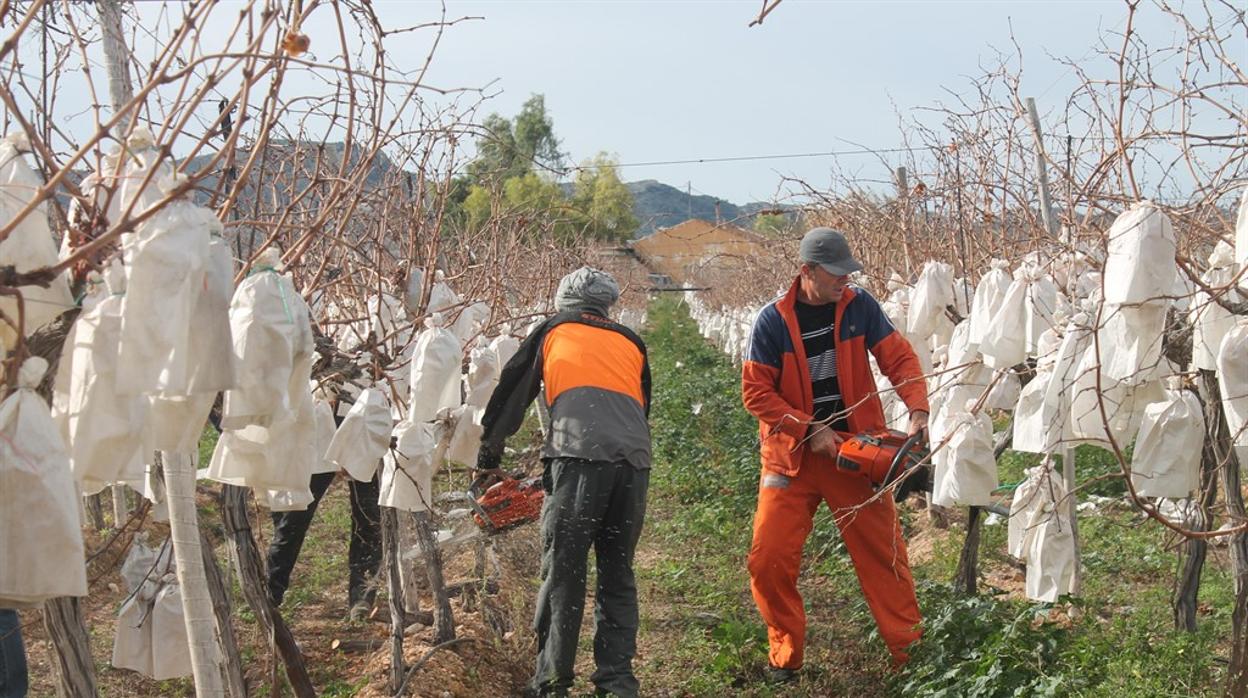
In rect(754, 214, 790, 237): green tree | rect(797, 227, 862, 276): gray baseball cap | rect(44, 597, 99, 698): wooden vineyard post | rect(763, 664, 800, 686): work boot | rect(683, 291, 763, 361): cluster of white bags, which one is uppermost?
rect(754, 214, 790, 237): green tree

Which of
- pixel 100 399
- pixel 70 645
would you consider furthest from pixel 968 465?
pixel 100 399

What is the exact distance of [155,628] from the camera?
414 centimetres

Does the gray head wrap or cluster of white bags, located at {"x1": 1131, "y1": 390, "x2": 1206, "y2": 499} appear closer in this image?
cluster of white bags, located at {"x1": 1131, "y1": 390, "x2": 1206, "y2": 499}

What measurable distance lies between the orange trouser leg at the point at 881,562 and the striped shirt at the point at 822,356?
0.31 m

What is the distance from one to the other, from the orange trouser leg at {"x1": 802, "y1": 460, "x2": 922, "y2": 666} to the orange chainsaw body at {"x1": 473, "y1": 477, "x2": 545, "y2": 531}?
2.68 metres

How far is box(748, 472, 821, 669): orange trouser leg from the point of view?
4.93 meters

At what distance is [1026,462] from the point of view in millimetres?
10078

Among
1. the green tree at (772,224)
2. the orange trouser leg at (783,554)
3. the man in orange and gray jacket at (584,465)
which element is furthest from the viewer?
the green tree at (772,224)

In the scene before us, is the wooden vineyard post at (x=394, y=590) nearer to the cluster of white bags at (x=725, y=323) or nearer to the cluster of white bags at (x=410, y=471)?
the cluster of white bags at (x=410, y=471)

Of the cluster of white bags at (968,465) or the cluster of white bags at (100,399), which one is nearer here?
the cluster of white bags at (100,399)

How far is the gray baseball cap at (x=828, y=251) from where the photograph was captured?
192 inches

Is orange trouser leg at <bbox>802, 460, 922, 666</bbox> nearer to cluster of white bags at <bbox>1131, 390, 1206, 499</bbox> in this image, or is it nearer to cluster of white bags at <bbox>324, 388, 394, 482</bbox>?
cluster of white bags at <bbox>1131, 390, 1206, 499</bbox>

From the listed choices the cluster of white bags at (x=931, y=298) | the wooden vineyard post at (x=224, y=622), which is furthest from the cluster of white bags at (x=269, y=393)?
the cluster of white bags at (x=931, y=298)

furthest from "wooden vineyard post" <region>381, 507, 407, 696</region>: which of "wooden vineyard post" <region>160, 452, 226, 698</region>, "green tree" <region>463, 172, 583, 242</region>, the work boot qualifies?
"wooden vineyard post" <region>160, 452, 226, 698</region>
